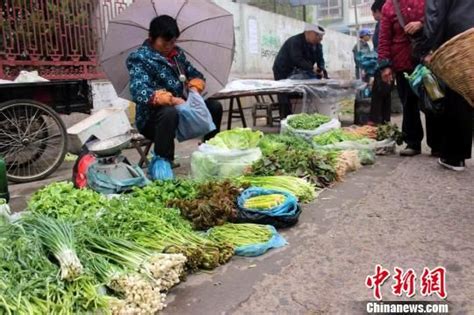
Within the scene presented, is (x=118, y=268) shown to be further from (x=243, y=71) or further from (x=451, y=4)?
(x=243, y=71)

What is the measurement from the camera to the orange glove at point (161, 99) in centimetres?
433

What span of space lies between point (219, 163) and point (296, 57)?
4.16 meters

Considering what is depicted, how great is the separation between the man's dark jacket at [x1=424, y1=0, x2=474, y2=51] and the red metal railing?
488 cm

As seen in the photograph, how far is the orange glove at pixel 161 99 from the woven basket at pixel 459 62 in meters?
A: 2.37

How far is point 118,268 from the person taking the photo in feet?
7.56

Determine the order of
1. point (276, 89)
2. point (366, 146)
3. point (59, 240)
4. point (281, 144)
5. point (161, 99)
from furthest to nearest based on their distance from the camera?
1. point (276, 89)
2. point (366, 146)
3. point (281, 144)
4. point (161, 99)
5. point (59, 240)

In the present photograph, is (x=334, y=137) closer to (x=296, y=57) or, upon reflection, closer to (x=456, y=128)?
(x=456, y=128)

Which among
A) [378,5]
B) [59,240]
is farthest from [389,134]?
[59,240]

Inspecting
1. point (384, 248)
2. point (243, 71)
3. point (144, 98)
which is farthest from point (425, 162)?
point (243, 71)

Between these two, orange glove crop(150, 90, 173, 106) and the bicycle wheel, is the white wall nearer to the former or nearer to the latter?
the bicycle wheel

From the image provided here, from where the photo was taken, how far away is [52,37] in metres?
6.93

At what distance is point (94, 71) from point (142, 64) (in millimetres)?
3278

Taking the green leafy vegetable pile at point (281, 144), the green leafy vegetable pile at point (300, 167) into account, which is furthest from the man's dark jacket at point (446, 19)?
the green leafy vegetable pile at point (281, 144)

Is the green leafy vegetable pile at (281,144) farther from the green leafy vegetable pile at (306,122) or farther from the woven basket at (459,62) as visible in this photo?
the woven basket at (459,62)
